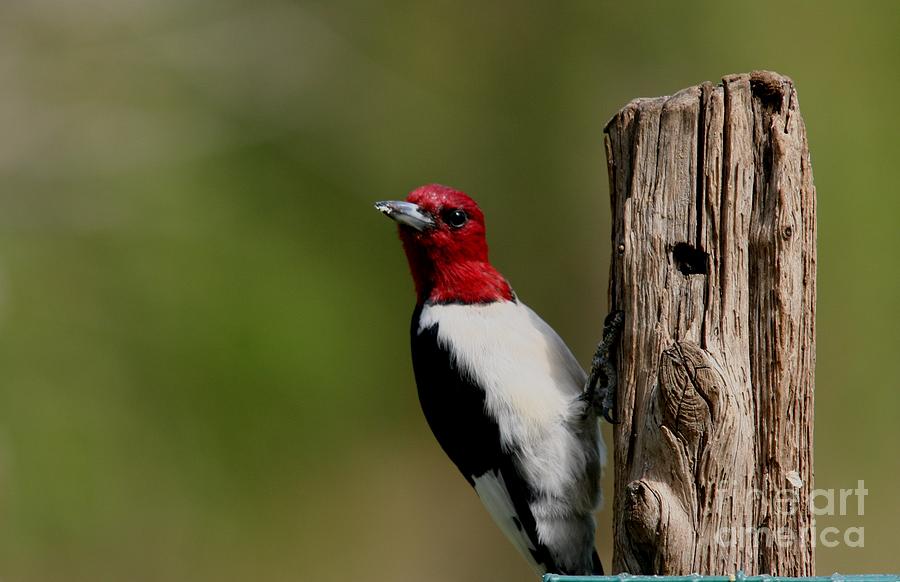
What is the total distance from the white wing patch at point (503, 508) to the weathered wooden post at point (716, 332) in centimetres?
106

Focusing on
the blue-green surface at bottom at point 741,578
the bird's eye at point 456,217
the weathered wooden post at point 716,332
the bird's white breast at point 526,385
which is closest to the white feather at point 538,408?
the bird's white breast at point 526,385

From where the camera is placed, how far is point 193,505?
8.03 meters

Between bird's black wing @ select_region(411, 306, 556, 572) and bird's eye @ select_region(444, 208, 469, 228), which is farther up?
bird's eye @ select_region(444, 208, 469, 228)

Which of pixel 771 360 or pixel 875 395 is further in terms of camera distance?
pixel 875 395

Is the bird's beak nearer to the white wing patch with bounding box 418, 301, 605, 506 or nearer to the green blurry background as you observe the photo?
the white wing patch with bounding box 418, 301, 605, 506

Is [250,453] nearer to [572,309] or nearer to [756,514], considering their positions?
[572,309]

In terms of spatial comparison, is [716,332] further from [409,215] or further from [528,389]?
[409,215]

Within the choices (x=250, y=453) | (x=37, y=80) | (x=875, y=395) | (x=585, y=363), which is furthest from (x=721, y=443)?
(x=37, y=80)

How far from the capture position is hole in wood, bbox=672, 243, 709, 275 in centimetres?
287

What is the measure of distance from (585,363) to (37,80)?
5284mm

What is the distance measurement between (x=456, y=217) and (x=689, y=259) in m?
1.45

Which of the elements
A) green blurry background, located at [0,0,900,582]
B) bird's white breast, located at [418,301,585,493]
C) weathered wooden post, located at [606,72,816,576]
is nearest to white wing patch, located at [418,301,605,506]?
bird's white breast, located at [418,301,585,493]

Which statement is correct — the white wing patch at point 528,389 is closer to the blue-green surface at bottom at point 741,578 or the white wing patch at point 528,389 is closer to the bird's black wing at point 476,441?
the bird's black wing at point 476,441

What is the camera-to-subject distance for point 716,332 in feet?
9.16
